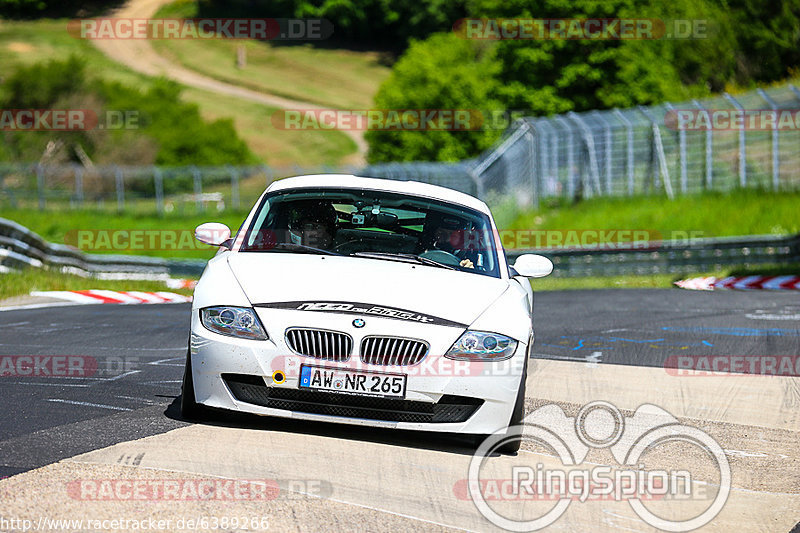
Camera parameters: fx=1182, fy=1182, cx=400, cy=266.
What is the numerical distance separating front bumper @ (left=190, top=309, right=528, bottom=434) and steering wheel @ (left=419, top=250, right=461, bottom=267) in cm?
109

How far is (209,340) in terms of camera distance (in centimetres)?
609

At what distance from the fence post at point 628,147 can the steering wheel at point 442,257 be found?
82.2 ft

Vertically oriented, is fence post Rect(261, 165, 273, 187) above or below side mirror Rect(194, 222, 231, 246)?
below

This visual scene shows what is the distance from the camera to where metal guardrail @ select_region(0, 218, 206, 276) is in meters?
17.9

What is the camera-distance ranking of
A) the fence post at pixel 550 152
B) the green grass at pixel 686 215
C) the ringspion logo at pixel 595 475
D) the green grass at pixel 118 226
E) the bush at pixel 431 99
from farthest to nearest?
1. the bush at pixel 431 99
2. the green grass at pixel 118 226
3. the fence post at pixel 550 152
4. the green grass at pixel 686 215
5. the ringspion logo at pixel 595 475

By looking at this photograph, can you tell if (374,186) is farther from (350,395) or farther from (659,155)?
(659,155)

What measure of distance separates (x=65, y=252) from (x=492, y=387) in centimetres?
1688

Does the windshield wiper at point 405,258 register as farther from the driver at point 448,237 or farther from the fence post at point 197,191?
the fence post at point 197,191

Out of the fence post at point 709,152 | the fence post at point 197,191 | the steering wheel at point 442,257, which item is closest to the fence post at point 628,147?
the fence post at point 709,152

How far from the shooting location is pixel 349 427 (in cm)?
649

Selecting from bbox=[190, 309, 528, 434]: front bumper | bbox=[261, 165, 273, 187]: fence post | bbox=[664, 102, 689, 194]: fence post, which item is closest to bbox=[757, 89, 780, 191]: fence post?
bbox=[664, 102, 689, 194]: fence post

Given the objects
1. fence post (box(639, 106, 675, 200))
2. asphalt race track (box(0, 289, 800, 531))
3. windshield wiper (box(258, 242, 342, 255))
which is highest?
windshield wiper (box(258, 242, 342, 255))

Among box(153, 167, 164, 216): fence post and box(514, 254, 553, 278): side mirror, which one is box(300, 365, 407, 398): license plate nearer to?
box(514, 254, 553, 278): side mirror

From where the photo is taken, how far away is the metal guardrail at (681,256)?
2192 cm
